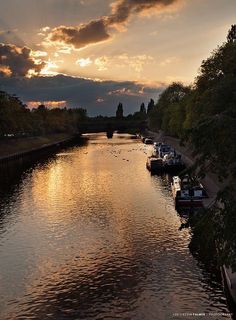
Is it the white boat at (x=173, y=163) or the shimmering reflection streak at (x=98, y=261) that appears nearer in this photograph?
the shimmering reflection streak at (x=98, y=261)

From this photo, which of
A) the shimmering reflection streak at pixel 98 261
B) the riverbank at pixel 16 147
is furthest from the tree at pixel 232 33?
the riverbank at pixel 16 147

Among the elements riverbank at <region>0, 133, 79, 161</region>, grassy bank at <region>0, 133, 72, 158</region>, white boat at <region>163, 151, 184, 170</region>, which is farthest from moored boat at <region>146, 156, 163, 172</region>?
grassy bank at <region>0, 133, 72, 158</region>

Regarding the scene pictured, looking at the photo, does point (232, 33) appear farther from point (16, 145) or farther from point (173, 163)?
point (16, 145)

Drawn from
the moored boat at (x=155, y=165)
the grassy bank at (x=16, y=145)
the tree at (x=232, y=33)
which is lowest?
the moored boat at (x=155, y=165)

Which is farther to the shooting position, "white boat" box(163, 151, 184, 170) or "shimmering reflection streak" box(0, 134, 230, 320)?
"white boat" box(163, 151, 184, 170)

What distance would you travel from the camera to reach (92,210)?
2325 inches

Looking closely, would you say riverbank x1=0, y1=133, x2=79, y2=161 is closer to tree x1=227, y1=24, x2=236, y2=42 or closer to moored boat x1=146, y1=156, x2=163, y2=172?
moored boat x1=146, y1=156, x2=163, y2=172

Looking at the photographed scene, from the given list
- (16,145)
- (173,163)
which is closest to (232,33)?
(173,163)

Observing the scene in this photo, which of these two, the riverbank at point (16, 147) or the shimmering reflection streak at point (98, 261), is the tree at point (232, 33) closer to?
the shimmering reflection streak at point (98, 261)

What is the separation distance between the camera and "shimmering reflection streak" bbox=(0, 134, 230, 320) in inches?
1168

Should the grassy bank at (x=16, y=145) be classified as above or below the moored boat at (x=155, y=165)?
above

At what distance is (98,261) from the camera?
38.2m

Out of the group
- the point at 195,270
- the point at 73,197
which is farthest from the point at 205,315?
the point at 73,197

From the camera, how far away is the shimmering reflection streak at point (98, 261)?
2966cm
